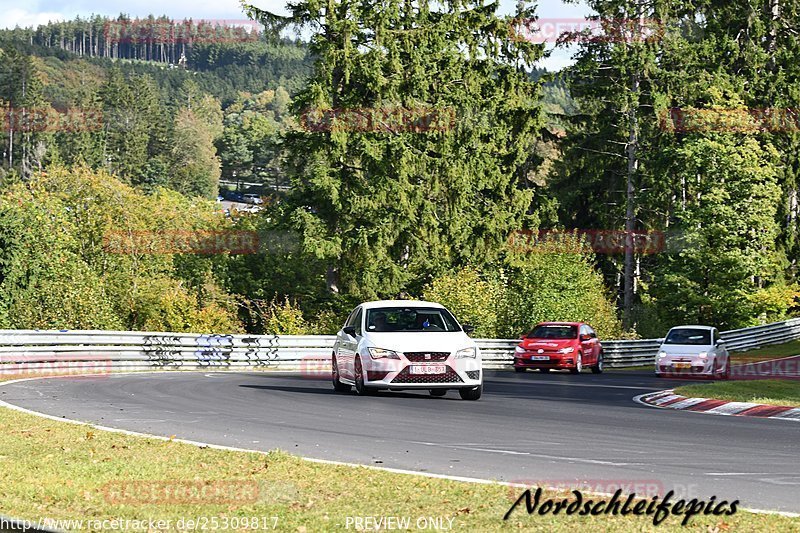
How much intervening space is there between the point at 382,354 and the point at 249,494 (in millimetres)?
11872

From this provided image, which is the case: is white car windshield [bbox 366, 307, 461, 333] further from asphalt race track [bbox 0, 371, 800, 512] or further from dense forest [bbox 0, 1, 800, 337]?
dense forest [bbox 0, 1, 800, 337]

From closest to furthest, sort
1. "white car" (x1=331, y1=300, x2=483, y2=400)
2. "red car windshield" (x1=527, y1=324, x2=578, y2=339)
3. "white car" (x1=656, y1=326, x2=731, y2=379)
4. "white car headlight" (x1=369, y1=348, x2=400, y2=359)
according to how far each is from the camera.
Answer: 1. "white car" (x1=331, y1=300, x2=483, y2=400)
2. "white car headlight" (x1=369, y1=348, x2=400, y2=359)
3. "white car" (x1=656, y1=326, x2=731, y2=379)
4. "red car windshield" (x1=527, y1=324, x2=578, y2=339)

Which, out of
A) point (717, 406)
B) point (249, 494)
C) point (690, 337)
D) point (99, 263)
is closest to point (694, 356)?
point (690, 337)

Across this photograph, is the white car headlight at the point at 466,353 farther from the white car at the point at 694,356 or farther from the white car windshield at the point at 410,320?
the white car at the point at 694,356

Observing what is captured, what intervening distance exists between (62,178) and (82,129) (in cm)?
7983

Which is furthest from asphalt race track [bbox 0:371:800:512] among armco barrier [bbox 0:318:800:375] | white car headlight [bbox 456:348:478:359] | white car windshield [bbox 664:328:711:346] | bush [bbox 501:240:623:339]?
bush [bbox 501:240:623:339]

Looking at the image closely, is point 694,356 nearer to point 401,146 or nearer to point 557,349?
point 557,349

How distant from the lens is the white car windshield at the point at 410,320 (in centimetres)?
2258

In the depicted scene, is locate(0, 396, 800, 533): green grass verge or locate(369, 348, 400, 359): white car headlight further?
locate(369, 348, 400, 359): white car headlight

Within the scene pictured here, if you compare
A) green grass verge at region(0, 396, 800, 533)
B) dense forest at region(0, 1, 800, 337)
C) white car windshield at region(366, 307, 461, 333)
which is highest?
dense forest at region(0, 1, 800, 337)

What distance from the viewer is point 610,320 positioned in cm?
5750

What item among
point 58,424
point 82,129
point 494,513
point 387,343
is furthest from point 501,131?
point 82,129

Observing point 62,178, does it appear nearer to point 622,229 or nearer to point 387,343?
point 622,229

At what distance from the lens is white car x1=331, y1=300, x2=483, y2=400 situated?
21609 millimetres
